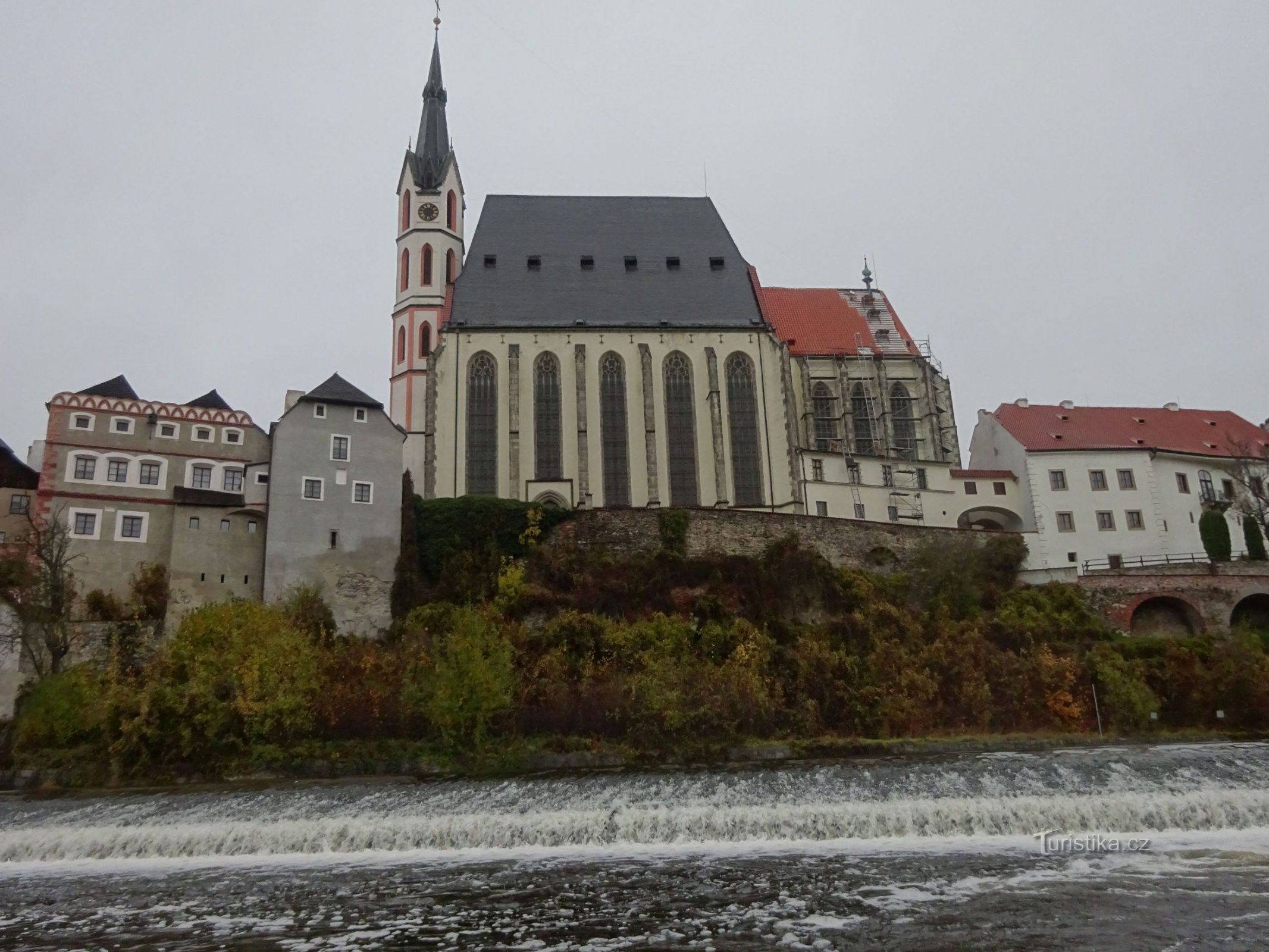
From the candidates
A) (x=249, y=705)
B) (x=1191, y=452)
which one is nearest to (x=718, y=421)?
(x=1191, y=452)

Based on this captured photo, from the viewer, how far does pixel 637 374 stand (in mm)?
47125

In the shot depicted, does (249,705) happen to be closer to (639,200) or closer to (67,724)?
(67,724)

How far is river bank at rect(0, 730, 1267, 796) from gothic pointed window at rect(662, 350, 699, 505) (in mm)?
18670

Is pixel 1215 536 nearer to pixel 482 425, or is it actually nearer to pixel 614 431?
pixel 614 431

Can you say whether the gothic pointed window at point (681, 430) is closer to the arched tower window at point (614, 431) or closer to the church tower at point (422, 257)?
the arched tower window at point (614, 431)

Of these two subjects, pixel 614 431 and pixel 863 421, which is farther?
pixel 863 421

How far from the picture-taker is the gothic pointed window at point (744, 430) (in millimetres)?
45281

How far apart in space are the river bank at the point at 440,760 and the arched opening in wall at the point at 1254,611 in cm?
1129

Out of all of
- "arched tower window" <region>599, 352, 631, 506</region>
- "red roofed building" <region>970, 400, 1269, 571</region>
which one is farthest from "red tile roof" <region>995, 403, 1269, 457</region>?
"arched tower window" <region>599, 352, 631, 506</region>

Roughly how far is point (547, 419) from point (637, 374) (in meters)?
4.65

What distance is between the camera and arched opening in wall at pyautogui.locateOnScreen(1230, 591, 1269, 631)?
1468 inches

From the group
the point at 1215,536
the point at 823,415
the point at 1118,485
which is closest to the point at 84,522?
the point at 823,415

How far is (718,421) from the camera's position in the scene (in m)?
46.2

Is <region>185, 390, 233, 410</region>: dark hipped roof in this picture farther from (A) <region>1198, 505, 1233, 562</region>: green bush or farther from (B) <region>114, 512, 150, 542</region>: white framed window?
(A) <region>1198, 505, 1233, 562</region>: green bush
